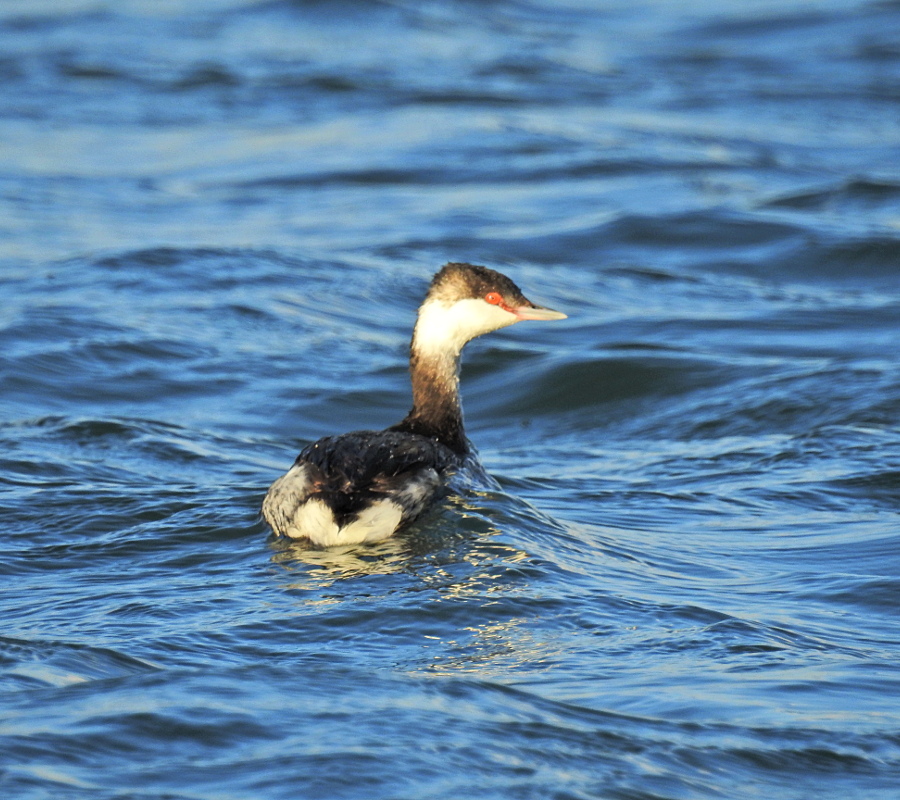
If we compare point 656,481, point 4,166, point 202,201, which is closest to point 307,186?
point 202,201

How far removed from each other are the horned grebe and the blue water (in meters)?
0.14

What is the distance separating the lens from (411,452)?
7.49 meters

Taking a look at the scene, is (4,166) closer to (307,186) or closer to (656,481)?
(307,186)

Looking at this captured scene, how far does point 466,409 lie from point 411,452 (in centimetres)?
325


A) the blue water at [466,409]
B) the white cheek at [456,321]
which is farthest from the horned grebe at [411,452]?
the blue water at [466,409]

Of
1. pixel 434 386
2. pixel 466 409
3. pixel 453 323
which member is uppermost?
pixel 453 323

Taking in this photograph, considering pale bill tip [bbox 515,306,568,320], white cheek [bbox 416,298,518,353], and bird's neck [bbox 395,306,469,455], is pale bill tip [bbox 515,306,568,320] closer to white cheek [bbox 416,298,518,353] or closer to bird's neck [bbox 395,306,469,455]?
white cheek [bbox 416,298,518,353]

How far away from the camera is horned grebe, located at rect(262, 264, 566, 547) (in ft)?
22.8

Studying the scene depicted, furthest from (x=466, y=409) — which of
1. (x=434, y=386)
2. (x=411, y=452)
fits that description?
(x=411, y=452)

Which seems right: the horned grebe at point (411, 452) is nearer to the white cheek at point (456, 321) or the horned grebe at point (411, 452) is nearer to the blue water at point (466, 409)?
the white cheek at point (456, 321)

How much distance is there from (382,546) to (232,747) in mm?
2035

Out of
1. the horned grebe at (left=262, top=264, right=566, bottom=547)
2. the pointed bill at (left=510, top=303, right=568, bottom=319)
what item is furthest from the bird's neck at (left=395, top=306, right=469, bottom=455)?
the pointed bill at (left=510, top=303, right=568, bottom=319)

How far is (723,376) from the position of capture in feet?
35.9

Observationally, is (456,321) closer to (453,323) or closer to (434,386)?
(453,323)
